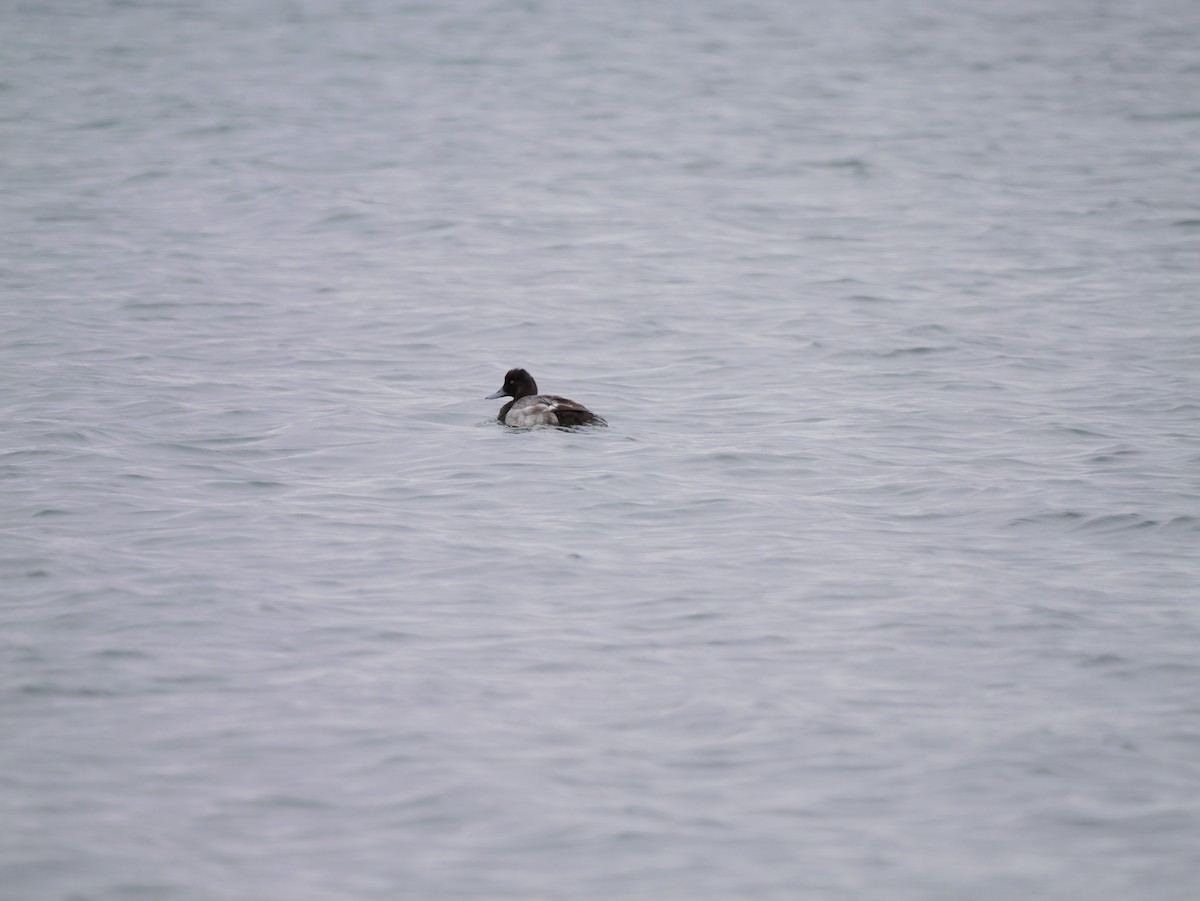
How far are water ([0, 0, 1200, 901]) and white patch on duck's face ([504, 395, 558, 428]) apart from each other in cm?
18

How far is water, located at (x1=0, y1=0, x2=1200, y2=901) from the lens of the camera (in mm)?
7301

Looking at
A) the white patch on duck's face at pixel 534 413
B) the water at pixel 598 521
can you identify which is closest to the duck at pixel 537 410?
the white patch on duck's face at pixel 534 413

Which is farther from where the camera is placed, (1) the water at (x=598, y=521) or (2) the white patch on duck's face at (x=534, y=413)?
(2) the white patch on duck's face at (x=534, y=413)

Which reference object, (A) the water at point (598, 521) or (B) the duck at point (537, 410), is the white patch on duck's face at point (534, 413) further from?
(A) the water at point (598, 521)

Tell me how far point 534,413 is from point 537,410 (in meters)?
0.04

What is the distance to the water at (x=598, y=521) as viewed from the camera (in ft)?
24.0

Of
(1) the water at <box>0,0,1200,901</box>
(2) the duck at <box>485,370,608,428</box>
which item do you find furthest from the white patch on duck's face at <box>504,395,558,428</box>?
(1) the water at <box>0,0,1200,901</box>

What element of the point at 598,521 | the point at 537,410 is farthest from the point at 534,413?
the point at 598,521

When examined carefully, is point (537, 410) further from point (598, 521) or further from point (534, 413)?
point (598, 521)

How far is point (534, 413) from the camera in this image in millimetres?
13859

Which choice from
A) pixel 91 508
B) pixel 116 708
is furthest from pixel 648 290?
pixel 116 708

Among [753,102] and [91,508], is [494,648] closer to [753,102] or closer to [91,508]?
[91,508]

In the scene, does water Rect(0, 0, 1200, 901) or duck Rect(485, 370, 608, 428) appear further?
duck Rect(485, 370, 608, 428)

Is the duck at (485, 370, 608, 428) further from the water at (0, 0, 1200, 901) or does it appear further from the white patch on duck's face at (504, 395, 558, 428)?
the water at (0, 0, 1200, 901)
